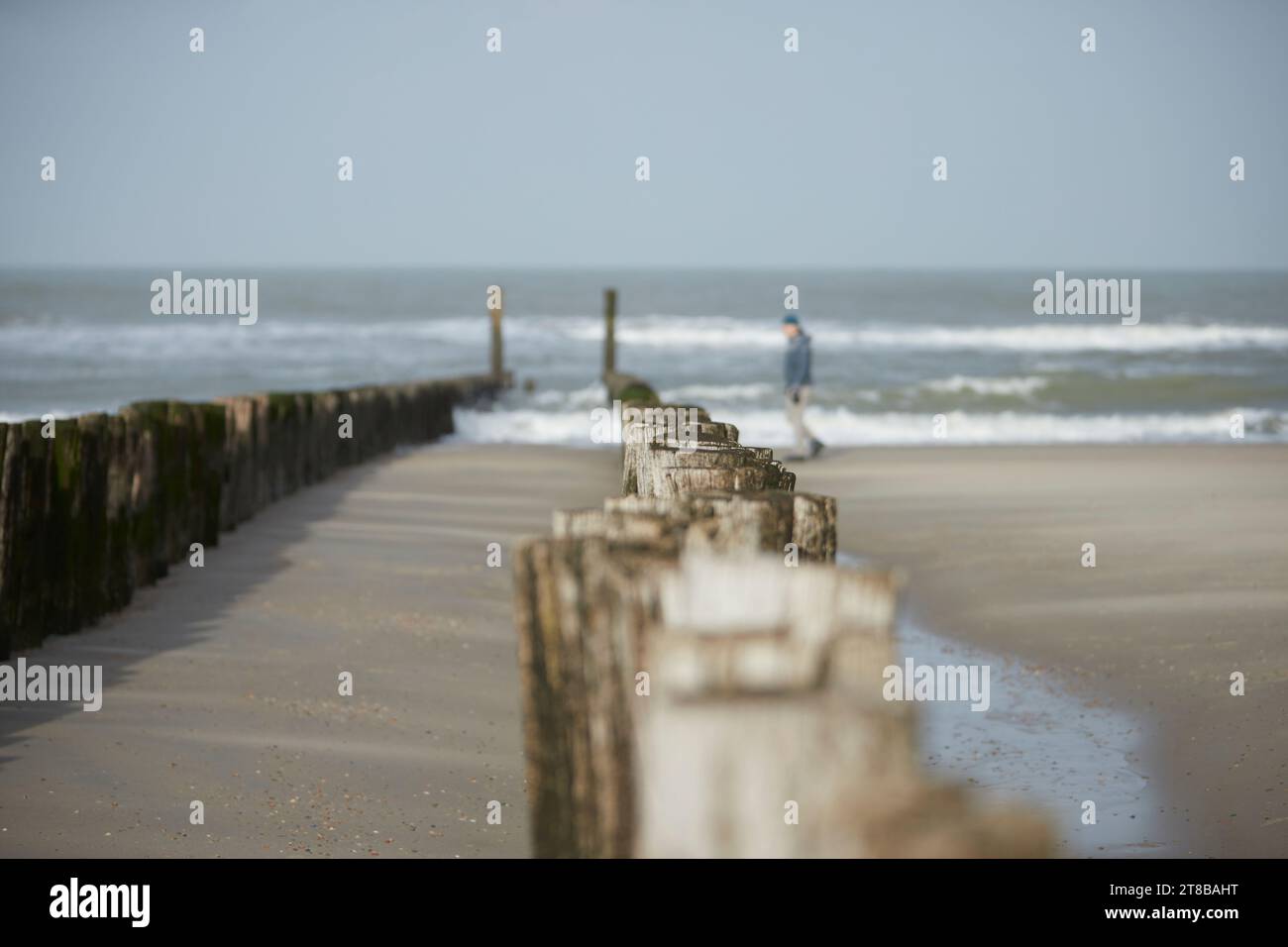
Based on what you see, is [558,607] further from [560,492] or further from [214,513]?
[560,492]

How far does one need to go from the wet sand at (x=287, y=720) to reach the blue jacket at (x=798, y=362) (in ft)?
21.1

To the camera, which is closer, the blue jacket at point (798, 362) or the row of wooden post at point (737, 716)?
the row of wooden post at point (737, 716)


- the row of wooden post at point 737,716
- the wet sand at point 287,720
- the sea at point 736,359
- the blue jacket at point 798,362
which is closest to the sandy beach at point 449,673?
the wet sand at point 287,720

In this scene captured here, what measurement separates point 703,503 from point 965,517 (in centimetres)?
933

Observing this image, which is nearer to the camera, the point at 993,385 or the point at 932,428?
the point at 932,428

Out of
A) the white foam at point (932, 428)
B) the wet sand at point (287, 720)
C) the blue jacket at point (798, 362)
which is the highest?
the blue jacket at point (798, 362)

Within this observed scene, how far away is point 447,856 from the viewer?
13.9 feet

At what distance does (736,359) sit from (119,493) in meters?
33.0

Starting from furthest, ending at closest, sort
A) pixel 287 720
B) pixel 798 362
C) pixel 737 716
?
1. pixel 798 362
2. pixel 287 720
3. pixel 737 716

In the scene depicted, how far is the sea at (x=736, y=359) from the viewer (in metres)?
24.7

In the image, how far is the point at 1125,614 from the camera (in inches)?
303

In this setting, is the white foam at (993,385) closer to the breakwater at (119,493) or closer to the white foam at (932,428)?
the white foam at (932,428)

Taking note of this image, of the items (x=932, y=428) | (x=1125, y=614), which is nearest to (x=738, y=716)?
(x=1125, y=614)

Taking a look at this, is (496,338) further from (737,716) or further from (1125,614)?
(737,716)
